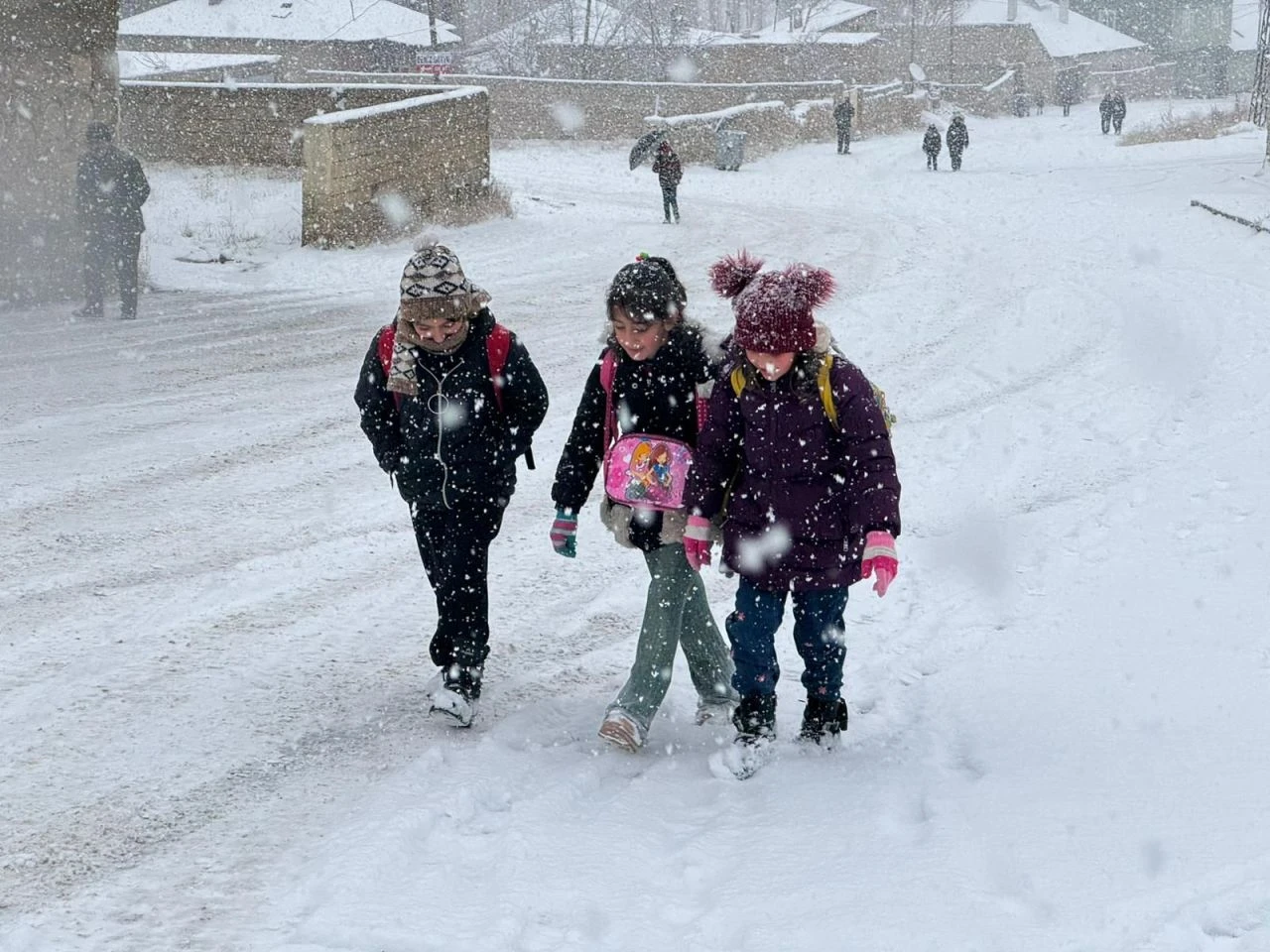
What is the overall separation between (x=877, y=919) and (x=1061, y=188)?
24.0m

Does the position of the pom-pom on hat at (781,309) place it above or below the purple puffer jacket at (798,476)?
above

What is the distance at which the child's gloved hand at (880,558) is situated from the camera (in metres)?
3.85

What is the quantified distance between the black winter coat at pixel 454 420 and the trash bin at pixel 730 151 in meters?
28.4

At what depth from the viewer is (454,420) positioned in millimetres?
4590

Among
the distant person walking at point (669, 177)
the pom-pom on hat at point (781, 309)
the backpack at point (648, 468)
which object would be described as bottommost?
the backpack at point (648, 468)

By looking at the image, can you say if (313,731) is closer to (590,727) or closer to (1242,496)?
(590,727)

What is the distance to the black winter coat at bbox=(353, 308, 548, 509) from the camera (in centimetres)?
455

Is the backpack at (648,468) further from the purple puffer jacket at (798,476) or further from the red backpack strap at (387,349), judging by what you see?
the red backpack strap at (387,349)

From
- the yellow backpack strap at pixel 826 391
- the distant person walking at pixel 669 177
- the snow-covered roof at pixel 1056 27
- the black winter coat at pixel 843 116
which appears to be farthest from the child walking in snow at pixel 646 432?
the snow-covered roof at pixel 1056 27

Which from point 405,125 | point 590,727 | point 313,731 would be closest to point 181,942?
point 313,731

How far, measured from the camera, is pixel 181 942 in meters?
3.41

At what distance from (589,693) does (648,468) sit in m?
1.22

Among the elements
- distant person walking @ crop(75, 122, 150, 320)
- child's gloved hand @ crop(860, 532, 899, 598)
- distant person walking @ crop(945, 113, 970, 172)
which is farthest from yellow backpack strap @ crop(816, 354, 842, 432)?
distant person walking @ crop(945, 113, 970, 172)

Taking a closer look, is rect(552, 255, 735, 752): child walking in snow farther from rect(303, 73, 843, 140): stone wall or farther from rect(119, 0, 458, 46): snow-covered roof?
rect(119, 0, 458, 46): snow-covered roof
